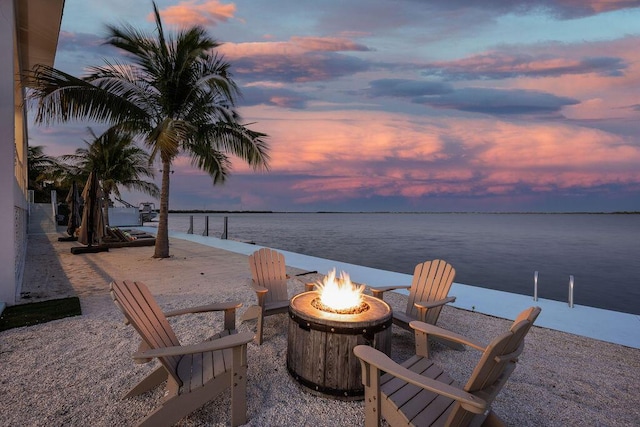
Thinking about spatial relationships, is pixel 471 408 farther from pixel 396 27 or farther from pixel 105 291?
pixel 396 27

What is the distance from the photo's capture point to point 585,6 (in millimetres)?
8680

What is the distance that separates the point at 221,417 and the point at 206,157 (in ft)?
31.0

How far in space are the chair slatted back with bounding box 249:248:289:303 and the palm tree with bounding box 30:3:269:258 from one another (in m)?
5.00

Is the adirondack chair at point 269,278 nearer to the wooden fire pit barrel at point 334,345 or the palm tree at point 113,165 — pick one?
the wooden fire pit barrel at point 334,345

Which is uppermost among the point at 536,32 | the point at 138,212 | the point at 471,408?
the point at 536,32

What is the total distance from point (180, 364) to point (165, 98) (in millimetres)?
8889

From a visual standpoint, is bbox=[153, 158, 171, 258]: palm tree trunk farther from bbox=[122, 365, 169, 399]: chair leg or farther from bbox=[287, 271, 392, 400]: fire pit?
bbox=[287, 271, 392, 400]: fire pit

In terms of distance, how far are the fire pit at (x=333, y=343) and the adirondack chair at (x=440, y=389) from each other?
1.13ft

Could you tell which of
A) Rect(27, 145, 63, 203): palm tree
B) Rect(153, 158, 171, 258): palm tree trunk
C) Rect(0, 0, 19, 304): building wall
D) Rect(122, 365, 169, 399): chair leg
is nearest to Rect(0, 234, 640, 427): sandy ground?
Rect(122, 365, 169, 399): chair leg

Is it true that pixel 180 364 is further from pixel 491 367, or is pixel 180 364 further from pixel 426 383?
pixel 491 367

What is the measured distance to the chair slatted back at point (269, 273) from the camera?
4527 mm

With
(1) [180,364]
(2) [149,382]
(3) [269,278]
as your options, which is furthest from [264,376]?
(3) [269,278]

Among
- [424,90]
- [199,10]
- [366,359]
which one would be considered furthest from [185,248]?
[424,90]

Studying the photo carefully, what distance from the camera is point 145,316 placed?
2605 mm
